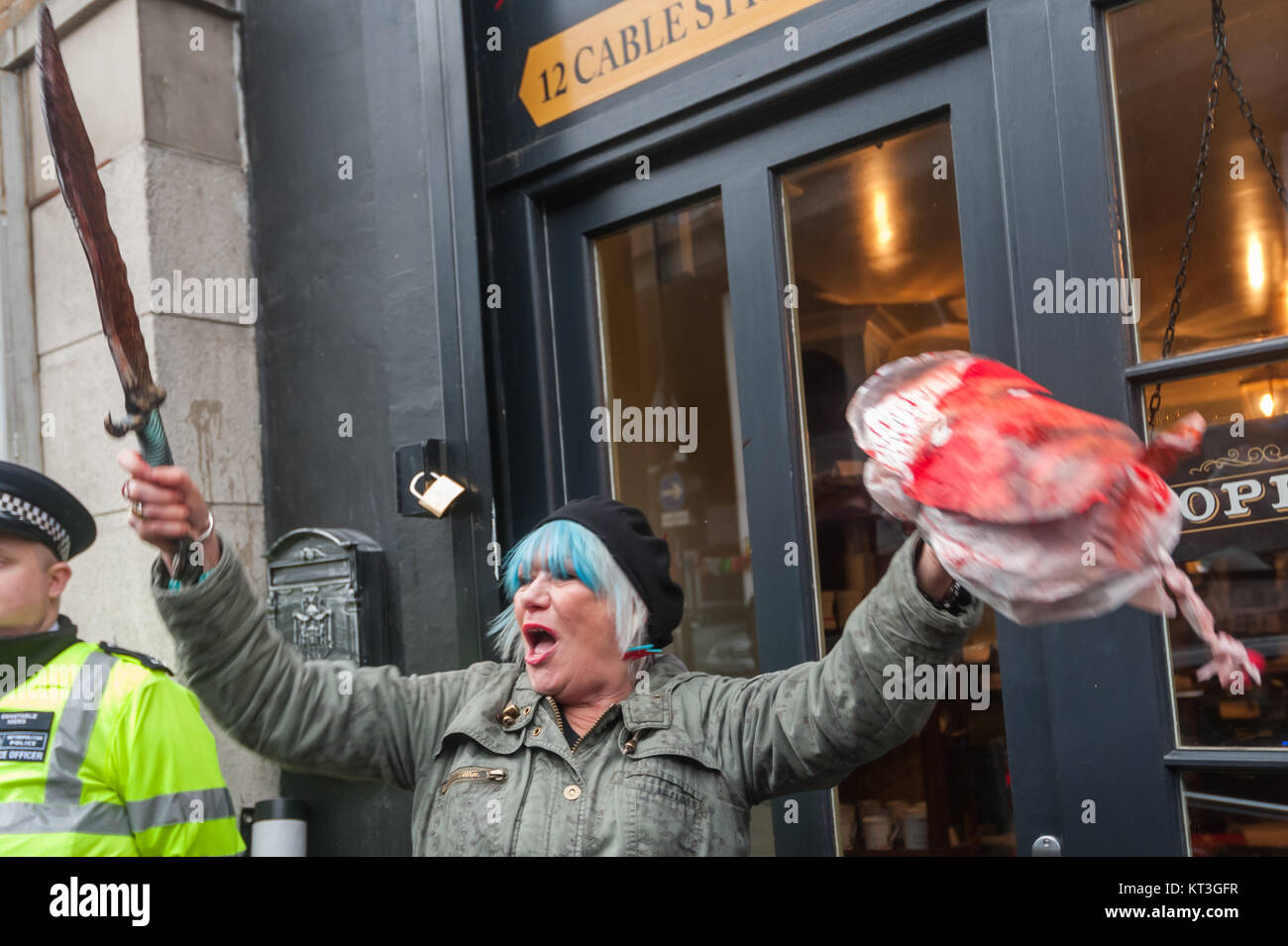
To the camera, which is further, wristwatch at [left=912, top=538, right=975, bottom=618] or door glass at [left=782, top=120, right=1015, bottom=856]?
door glass at [left=782, top=120, right=1015, bottom=856]

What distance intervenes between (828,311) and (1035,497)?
219cm

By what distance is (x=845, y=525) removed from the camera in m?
3.50

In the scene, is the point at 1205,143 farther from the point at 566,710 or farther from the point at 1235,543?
the point at 566,710

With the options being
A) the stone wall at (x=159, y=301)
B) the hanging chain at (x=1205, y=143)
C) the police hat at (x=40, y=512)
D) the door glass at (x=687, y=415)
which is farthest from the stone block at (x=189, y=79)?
the hanging chain at (x=1205, y=143)

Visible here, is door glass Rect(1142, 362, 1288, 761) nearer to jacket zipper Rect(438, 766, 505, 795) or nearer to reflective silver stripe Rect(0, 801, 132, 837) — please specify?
jacket zipper Rect(438, 766, 505, 795)

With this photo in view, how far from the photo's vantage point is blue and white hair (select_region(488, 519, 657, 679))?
2070mm

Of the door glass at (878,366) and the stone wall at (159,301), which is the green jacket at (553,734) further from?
the stone wall at (159,301)

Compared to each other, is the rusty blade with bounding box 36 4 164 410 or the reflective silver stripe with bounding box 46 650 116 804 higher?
the rusty blade with bounding box 36 4 164 410

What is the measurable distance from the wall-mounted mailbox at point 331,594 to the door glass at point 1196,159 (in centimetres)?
240

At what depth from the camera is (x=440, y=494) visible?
3381 millimetres

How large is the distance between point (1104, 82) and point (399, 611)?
8.27ft

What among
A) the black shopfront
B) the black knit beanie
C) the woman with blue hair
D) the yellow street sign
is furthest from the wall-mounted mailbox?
the black knit beanie
